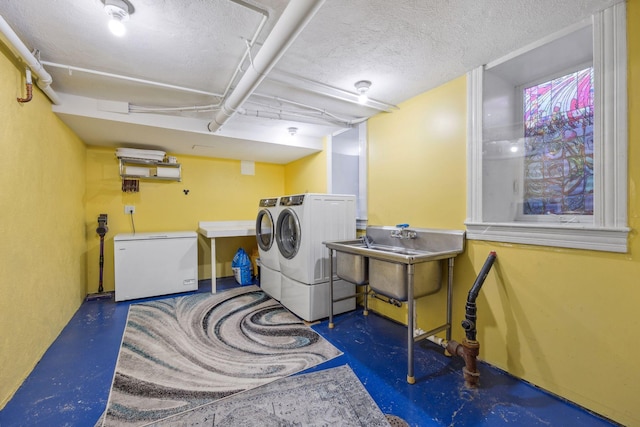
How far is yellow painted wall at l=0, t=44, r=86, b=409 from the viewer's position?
167 centimetres

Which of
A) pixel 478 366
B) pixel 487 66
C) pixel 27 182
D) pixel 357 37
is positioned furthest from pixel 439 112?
pixel 27 182

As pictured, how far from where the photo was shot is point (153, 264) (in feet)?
11.5

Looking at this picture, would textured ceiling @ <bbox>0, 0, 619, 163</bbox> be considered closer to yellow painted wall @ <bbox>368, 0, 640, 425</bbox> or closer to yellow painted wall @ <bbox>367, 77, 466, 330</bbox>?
yellow painted wall @ <bbox>367, 77, 466, 330</bbox>

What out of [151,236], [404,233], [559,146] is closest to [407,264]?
[404,233]

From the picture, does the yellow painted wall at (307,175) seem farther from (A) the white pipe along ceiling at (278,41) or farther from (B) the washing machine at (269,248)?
(A) the white pipe along ceiling at (278,41)

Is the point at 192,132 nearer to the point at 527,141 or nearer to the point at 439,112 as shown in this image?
the point at 439,112

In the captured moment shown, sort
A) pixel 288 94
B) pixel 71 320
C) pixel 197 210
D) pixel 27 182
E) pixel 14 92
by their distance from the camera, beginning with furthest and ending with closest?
pixel 197 210 < pixel 71 320 < pixel 288 94 < pixel 27 182 < pixel 14 92

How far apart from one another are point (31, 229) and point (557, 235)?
3728 mm

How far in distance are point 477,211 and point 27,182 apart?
3.45 metres

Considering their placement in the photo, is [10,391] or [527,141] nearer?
[10,391]

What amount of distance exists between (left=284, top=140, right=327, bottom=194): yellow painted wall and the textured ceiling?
3.33ft

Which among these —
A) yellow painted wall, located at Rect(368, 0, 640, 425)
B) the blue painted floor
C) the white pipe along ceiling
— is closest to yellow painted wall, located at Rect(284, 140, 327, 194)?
yellow painted wall, located at Rect(368, 0, 640, 425)

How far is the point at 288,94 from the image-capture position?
252 centimetres

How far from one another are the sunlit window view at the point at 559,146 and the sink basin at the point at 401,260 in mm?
614
